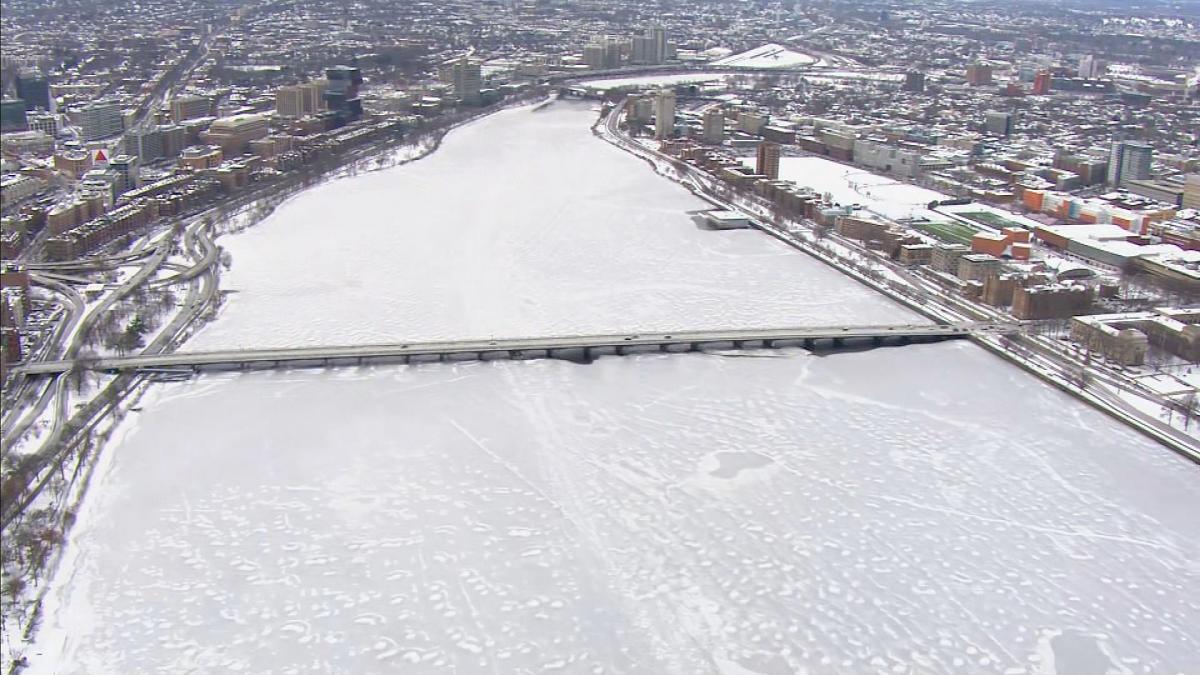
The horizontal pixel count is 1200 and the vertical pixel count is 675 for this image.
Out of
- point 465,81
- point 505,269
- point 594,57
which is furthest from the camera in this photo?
point 594,57

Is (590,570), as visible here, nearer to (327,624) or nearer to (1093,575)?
(327,624)

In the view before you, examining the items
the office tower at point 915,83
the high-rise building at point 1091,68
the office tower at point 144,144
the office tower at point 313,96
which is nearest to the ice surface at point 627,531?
the office tower at point 144,144

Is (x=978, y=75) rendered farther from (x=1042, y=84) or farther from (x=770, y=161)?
(x=770, y=161)

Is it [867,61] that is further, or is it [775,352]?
[867,61]

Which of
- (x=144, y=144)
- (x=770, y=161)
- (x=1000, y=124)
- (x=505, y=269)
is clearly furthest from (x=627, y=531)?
(x=1000, y=124)

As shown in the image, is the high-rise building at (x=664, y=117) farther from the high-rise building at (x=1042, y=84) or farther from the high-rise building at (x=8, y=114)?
the high-rise building at (x=8, y=114)

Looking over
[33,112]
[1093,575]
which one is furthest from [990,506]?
[33,112]
